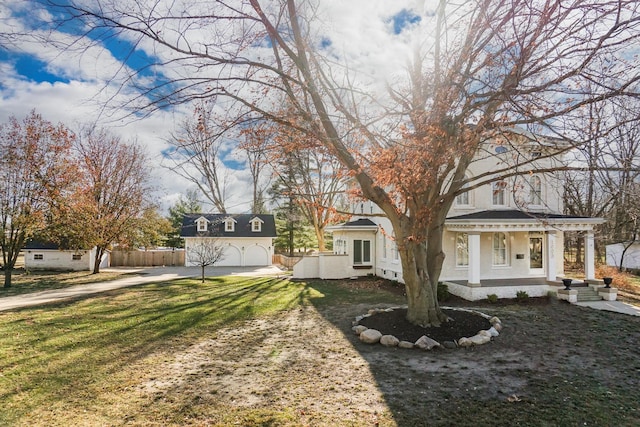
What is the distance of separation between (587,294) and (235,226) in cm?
2633

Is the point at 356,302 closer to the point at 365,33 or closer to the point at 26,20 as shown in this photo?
the point at 365,33

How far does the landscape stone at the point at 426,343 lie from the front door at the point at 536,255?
11.5 metres

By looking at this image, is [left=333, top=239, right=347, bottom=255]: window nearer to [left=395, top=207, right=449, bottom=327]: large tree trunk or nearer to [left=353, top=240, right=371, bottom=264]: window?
[left=353, top=240, right=371, bottom=264]: window

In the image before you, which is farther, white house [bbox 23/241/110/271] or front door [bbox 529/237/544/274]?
white house [bbox 23/241/110/271]

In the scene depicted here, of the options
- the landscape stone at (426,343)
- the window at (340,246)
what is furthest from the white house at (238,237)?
the landscape stone at (426,343)

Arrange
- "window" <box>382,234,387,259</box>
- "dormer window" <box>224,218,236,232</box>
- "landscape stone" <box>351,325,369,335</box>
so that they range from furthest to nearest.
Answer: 1. "dormer window" <box>224,218,236,232</box>
2. "window" <box>382,234,387,259</box>
3. "landscape stone" <box>351,325,369,335</box>

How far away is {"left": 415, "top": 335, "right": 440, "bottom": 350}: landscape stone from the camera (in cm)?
769

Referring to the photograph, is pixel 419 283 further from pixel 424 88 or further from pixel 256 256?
pixel 256 256

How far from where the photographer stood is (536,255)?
16.9 meters

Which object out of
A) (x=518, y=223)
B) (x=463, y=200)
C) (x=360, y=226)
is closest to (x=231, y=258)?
(x=360, y=226)

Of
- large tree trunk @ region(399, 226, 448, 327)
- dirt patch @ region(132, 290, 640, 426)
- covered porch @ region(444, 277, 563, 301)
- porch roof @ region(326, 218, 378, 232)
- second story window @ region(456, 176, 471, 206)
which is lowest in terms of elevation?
dirt patch @ region(132, 290, 640, 426)

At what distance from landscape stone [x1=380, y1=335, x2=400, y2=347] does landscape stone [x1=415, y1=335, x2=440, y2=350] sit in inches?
18.6

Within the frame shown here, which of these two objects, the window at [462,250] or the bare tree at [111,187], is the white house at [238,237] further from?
the window at [462,250]

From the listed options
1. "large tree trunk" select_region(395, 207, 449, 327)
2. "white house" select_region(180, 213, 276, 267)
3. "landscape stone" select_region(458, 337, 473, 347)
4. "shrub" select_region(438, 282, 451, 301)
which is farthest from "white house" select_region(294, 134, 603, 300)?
"white house" select_region(180, 213, 276, 267)
